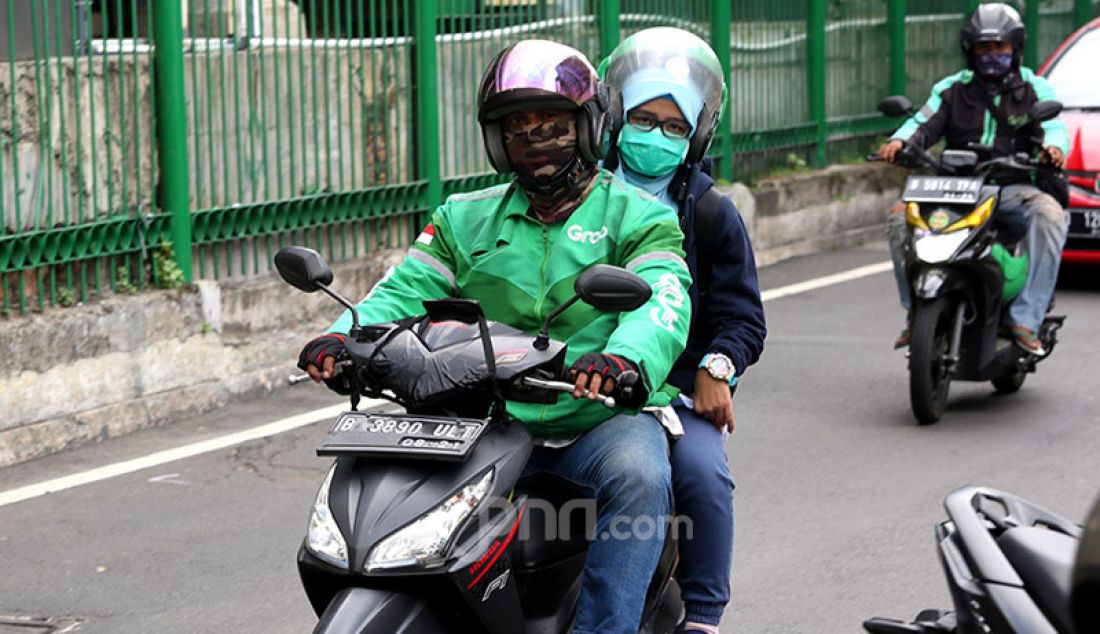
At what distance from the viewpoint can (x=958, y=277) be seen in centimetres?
824

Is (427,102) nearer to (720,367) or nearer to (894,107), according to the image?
(894,107)

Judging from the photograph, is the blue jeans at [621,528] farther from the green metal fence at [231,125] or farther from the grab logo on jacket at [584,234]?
the green metal fence at [231,125]

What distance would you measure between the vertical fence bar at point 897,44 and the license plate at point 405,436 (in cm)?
1265

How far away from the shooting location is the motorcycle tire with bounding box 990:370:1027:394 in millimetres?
8789

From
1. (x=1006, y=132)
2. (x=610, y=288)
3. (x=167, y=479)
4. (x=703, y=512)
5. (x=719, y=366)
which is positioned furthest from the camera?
(x=1006, y=132)

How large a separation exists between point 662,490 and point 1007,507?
75 centimetres

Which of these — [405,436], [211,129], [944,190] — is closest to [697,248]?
[405,436]

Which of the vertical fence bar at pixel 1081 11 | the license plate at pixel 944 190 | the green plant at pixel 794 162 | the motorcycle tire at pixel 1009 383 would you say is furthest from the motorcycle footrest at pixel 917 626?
the vertical fence bar at pixel 1081 11

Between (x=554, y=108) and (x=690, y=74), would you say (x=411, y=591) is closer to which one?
(x=554, y=108)

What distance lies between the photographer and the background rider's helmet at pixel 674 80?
4629 millimetres

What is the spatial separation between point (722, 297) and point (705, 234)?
6.5 inches

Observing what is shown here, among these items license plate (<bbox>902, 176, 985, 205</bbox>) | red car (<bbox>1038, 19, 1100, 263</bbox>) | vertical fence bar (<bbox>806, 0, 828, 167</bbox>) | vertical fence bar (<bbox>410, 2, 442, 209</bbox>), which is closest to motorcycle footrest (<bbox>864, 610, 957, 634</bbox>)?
license plate (<bbox>902, 176, 985, 205</bbox>)

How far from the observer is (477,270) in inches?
167

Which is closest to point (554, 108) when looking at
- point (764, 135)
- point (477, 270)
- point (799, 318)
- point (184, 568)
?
point (477, 270)
